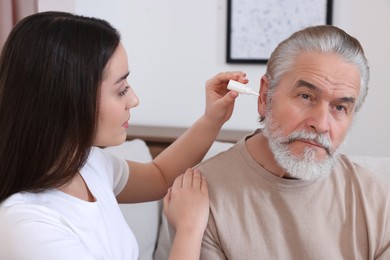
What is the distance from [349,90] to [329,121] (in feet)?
0.28

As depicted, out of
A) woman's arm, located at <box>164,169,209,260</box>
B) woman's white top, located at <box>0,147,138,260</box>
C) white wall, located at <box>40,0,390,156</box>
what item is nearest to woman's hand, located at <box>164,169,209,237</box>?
woman's arm, located at <box>164,169,209,260</box>

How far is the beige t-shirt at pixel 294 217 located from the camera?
1.21 metres

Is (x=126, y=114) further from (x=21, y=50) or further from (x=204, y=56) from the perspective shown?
(x=204, y=56)

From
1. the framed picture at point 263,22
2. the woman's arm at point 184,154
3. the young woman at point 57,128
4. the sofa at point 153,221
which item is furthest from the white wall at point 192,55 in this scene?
the young woman at point 57,128

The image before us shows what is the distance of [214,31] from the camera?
232cm

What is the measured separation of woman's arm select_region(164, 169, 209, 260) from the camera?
1.09 meters

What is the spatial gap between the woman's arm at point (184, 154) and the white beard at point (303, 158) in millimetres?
193

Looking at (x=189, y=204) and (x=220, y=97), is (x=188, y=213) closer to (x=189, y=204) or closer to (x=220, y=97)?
(x=189, y=204)

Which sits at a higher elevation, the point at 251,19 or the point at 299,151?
the point at 251,19

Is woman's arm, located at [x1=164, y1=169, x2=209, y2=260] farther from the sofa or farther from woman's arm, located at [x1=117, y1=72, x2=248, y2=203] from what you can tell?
the sofa

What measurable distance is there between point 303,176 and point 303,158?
5 centimetres

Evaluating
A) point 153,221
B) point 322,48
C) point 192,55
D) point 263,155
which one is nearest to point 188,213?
point 263,155

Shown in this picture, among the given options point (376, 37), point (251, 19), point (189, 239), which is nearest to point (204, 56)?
point (251, 19)

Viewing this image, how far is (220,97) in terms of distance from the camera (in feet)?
4.38
